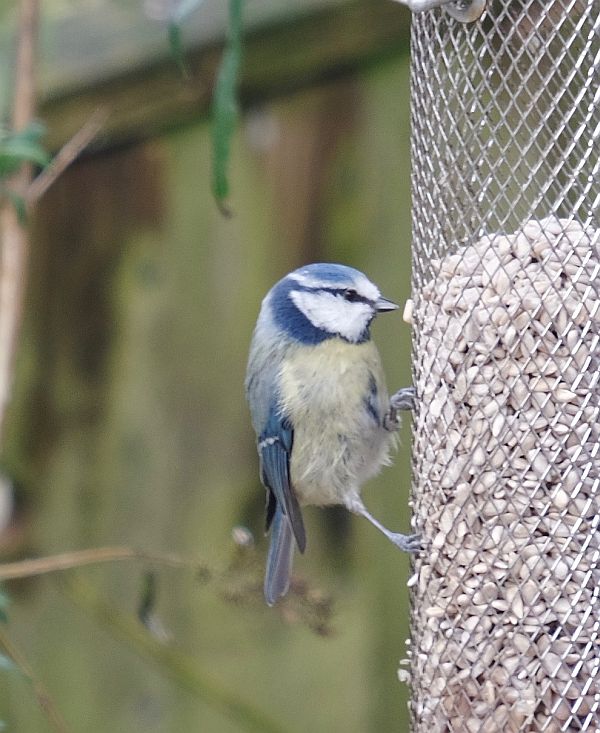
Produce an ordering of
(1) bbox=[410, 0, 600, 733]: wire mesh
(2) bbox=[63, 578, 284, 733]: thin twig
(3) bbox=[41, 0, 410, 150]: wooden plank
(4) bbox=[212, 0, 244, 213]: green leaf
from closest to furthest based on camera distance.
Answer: (1) bbox=[410, 0, 600, 733]: wire mesh
(4) bbox=[212, 0, 244, 213]: green leaf
(3) bbox=[41, 0, 410, 150]: wooden plank
(2) bbox=[63, 578, 284, 733]: thin twig

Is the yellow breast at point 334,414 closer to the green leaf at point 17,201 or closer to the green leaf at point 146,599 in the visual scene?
the green leaf at point 146,599

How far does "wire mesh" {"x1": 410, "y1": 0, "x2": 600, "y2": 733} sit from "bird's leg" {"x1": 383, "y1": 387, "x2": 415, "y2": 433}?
144 millimetres

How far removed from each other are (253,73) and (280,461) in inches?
30.9

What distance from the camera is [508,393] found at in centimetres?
147

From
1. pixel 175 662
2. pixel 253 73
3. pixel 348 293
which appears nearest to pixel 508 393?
pixel 348 293

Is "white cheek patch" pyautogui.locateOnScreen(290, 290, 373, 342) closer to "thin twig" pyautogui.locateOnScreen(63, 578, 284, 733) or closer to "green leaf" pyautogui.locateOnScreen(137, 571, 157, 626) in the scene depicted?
"green leaf" pyautogui.locateOnScreen(137, 571, 157, 626)

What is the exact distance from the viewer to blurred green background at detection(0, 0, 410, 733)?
85.4 inches

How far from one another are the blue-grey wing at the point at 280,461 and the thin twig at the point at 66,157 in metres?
0.55

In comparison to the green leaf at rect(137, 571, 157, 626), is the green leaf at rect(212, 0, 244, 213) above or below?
above

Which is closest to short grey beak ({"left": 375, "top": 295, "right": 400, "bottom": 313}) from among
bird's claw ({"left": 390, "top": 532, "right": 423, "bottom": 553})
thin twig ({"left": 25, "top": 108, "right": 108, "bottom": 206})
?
bird's claw ({"left": 390, "top": 532, "right": 423, "bottom": 553})

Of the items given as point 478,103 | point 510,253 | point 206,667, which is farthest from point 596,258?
point 206,667

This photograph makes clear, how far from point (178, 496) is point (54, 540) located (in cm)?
28

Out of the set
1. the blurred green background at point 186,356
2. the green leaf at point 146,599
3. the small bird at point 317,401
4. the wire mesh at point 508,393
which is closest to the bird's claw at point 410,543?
the wire mesh at point 508,393

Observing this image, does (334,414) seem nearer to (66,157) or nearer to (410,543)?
(410,543)
